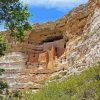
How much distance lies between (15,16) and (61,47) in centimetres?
2823

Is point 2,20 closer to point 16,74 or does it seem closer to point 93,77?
point 93,77

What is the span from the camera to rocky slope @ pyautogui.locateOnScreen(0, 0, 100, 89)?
32.2m

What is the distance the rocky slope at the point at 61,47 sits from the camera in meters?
32.2

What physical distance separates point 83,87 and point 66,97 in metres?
0.89

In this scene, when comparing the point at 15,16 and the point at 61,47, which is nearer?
the point at 15,16

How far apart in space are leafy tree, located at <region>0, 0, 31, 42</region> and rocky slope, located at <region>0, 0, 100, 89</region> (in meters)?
15.0

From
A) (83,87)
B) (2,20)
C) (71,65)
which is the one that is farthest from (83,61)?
(2,20)

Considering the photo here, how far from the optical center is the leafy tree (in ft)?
45.8

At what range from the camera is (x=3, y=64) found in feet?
143

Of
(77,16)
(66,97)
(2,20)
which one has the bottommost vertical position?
(66,97)

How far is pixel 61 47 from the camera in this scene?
4203cm

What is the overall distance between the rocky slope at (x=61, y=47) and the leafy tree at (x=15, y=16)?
15.0m

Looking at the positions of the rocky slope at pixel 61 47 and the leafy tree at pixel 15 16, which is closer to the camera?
the leafy tree at pixel 15 16

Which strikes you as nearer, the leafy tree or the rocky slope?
the leafy tree
